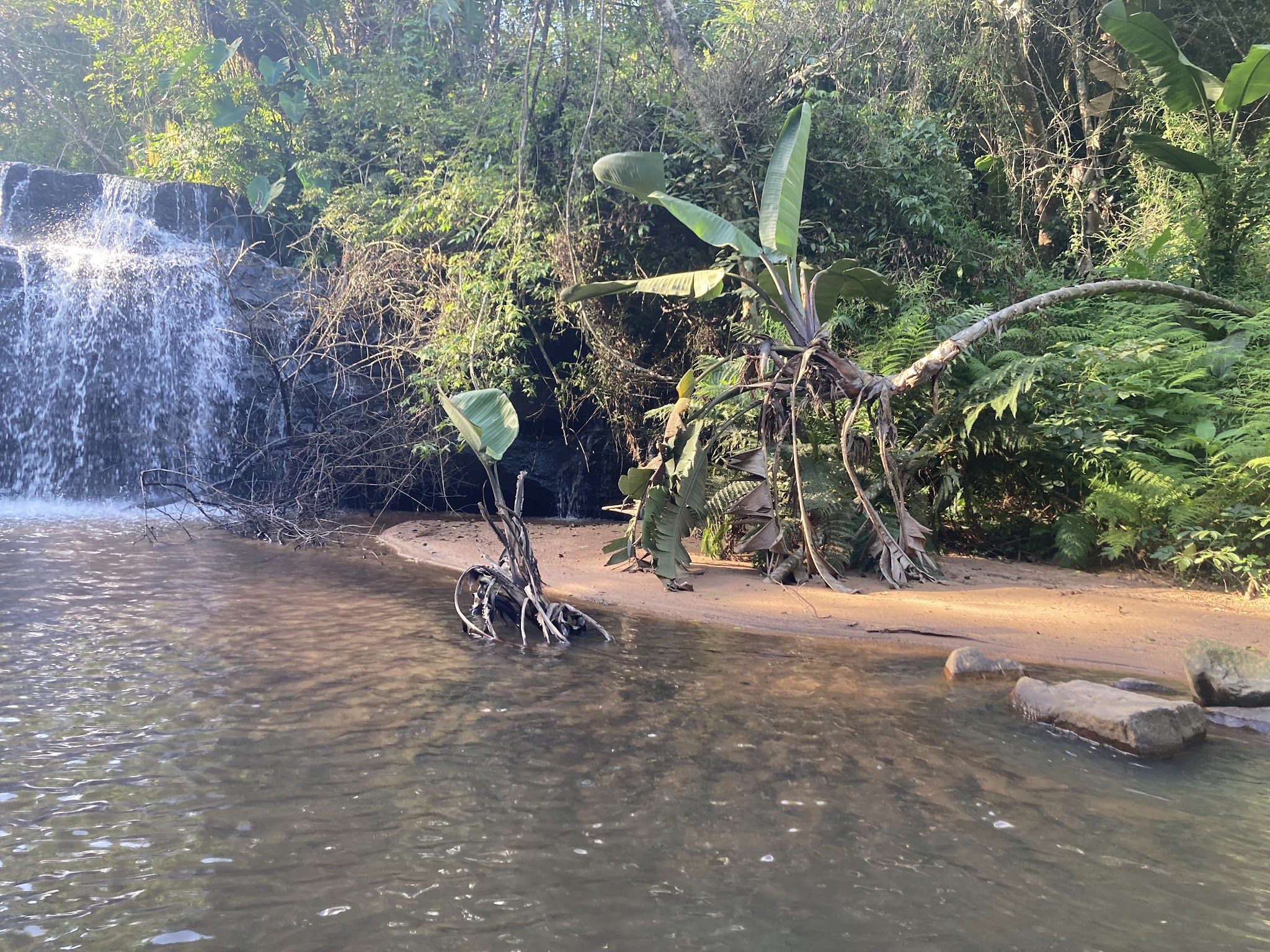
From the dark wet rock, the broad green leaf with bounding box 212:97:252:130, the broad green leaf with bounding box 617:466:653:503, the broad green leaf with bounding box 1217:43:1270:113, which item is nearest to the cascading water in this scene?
the broad green leaf with bounding box 212:97:252:130

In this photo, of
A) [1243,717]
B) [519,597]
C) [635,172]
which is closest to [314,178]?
[635,172]

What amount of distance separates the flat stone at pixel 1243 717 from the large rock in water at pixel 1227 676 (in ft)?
0.15

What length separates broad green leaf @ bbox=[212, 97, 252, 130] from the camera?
1825 cm

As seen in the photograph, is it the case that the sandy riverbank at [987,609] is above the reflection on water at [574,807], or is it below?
above

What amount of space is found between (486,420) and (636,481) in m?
2.47

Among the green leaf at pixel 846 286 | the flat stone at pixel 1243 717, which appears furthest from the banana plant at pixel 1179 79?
the flat stone at pixel 1243 717

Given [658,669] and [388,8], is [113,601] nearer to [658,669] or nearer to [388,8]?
[658,669]

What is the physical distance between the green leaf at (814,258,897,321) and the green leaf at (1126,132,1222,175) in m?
4.30

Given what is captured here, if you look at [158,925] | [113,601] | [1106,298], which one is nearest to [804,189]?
[1106,298]

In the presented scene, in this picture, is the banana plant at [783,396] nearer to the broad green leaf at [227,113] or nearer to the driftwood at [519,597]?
the driftwood at [519,597]

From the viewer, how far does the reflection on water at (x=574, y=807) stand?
3229 mm

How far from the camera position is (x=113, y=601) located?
24.6ft

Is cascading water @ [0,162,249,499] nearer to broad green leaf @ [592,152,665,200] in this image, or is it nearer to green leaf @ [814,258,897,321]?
broad green leaf @ [592,152,665,200]

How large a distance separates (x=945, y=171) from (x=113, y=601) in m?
11.3
